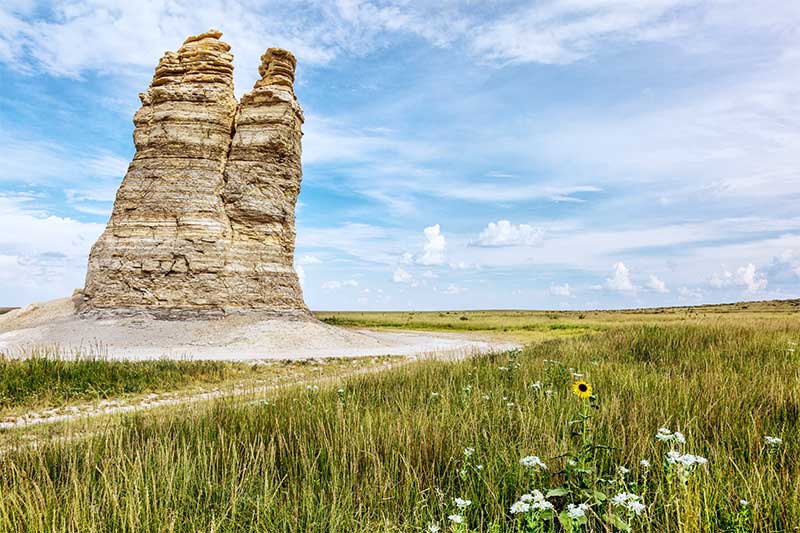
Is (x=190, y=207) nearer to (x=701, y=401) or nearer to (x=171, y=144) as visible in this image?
(x=171, y=144)

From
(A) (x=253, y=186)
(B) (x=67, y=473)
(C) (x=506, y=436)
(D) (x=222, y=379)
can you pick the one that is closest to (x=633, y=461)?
(C) (x=506, y=436)

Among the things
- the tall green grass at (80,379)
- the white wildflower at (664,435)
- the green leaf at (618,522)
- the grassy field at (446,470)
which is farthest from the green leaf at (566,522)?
the tall green grass at (80,379)

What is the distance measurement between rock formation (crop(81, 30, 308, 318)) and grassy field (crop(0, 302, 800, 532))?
881 inches

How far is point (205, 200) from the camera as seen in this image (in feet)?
91.8

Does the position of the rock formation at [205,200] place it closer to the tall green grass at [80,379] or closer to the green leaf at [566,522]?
the tall green grass at [80,379]

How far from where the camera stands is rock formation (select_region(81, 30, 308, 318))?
26.6m

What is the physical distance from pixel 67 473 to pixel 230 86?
30694 millimetres

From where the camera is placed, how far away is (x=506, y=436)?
13.5ft

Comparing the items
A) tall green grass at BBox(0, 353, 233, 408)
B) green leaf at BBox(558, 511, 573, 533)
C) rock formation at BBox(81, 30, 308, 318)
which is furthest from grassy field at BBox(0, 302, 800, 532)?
rock formation at BBox(81, 30, 308, 318)

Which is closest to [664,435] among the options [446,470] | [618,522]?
[618,522]

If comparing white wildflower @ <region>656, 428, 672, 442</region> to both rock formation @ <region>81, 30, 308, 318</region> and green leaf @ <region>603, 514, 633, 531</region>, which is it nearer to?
green leaf @ <region>603, 514, 633, 531</region>

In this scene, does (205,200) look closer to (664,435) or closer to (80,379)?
(80,379)

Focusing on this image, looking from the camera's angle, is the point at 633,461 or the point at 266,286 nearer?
the point at 633,461

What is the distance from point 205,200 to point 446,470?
1085 inches
